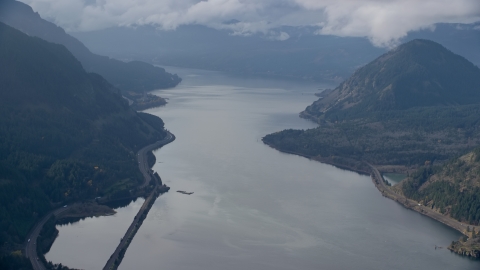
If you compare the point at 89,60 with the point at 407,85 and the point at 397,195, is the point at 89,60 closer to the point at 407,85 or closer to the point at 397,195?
the point at 407,85

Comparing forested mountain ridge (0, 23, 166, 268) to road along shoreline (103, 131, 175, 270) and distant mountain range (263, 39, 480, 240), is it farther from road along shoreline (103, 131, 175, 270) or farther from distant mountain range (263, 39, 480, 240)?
distant mountain range (263, 39, 480, 240)

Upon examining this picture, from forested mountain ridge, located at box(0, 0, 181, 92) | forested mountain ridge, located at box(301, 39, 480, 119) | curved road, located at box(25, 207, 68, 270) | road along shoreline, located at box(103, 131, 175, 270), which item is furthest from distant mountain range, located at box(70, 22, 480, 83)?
curved road, located at box(25, 207, 68, 270)

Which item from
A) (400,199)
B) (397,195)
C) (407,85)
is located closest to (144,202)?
(400,199)

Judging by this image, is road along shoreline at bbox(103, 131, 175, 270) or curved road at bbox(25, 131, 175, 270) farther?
road along shoreline at bbox(103, 131, 175, 270)

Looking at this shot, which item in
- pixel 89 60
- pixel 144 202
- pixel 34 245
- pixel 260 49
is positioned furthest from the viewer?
pixel 260 49

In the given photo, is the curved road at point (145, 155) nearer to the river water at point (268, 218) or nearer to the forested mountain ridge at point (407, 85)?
the river water at point (268, 218)

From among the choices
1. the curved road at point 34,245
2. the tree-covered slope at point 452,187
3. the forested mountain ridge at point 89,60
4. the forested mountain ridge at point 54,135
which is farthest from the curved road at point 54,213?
the forested mountain ridge at point 89,60
